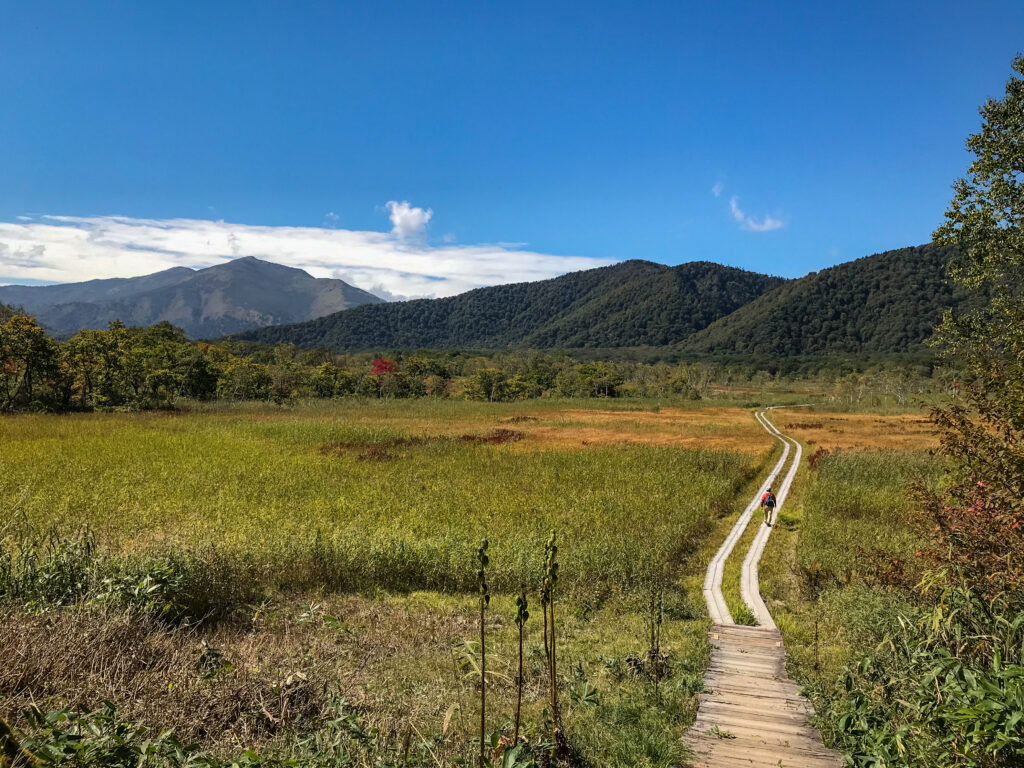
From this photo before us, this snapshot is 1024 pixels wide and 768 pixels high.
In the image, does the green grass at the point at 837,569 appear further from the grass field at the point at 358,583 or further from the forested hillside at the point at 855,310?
the forested hillside at the point at 855,310

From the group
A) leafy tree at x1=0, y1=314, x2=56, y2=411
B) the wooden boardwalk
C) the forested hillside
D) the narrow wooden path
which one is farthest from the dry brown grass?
the forested hillside

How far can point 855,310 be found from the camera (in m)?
157

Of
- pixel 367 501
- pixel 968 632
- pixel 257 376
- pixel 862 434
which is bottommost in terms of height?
pixel 367 501

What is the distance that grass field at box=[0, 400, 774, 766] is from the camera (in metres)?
4.45

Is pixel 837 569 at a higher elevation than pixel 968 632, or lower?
lower

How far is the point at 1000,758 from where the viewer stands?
9.52 ft

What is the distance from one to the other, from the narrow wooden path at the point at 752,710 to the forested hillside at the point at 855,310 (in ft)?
524

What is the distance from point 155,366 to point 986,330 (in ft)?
178

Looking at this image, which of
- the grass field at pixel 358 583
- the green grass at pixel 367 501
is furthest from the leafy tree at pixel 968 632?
the green grass at pixel 367 501

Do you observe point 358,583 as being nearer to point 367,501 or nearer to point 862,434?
point 367,501

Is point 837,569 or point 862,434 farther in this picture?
point 862,434

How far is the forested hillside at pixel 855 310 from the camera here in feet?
460

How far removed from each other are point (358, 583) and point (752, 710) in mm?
6935

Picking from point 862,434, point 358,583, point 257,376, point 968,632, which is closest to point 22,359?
point 257,376
